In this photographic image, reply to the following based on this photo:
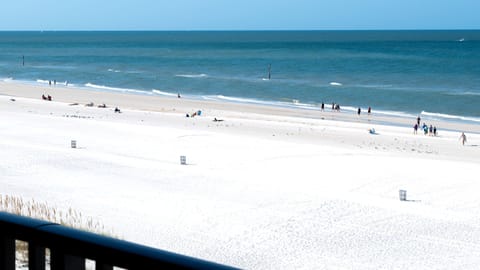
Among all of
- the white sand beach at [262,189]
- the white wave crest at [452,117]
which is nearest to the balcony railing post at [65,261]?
the white sand beach at [262,189]

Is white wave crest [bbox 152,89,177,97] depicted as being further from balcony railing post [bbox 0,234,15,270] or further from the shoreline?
balcony railing post [bbox 0,234,15,270]

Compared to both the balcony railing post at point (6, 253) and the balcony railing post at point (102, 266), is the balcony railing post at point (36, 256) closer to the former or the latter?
the balcony railing post at point (6, 253)

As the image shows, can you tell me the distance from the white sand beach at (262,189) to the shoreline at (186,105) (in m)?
7.66

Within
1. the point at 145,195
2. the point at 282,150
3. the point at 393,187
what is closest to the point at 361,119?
the point at 282,150

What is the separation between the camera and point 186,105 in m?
51.4

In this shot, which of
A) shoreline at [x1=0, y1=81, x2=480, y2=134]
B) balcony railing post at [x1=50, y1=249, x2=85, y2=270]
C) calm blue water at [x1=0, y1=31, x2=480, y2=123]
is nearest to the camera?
balcony railing post at [x1=50, y1=249, x2=85, y2=270]

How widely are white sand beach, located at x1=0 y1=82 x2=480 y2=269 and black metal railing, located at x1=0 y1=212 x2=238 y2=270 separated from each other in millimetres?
10181

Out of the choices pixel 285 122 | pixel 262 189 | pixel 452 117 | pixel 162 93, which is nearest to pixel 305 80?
pixel 162 93

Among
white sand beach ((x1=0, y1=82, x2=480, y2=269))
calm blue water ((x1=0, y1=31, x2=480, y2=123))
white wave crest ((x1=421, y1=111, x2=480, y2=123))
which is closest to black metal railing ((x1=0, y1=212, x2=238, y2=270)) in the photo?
white sand beach ((x1=0, y1=82, x2=480, y2=269))

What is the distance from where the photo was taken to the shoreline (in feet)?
142

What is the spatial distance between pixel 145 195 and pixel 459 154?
16296 millimetres

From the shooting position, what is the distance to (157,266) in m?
1.97

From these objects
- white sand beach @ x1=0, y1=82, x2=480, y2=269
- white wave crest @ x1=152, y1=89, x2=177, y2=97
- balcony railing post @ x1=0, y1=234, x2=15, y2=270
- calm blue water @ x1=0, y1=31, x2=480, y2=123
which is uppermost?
calm blue water @ x1=0, y1=31, x2=480, y2=123

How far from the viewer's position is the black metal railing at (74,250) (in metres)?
1.97
